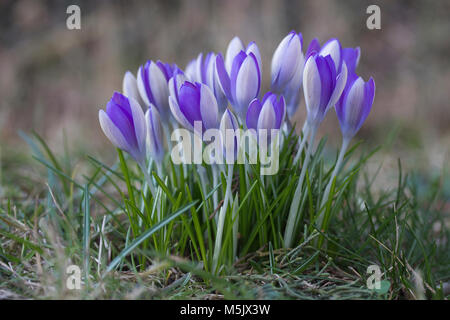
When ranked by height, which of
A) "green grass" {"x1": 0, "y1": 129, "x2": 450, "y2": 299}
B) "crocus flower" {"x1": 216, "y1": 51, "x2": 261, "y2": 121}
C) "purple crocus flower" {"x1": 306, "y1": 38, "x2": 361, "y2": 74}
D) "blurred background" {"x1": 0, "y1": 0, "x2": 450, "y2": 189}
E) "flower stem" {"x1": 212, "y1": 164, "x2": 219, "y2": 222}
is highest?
"blurred background" {"x1": 0, "y1": 0, "x2": 450, "y2": 189}

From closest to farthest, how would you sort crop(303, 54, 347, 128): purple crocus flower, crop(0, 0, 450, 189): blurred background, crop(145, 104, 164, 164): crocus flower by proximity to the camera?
crop(303, 54, 347, 128): purple crocus flower < crop(145, 104, 164, 164): crocus flower < crop(0, 0, 450, 189): blurred background

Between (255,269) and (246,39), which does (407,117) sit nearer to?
(246,39)

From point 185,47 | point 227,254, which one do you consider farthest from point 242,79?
point 185,47

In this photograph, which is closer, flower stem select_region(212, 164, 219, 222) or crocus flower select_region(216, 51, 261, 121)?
crocus flower select_region(216, 51, 261, 121)

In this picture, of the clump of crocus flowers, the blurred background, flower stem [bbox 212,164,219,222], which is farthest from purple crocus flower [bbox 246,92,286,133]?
the blurred background

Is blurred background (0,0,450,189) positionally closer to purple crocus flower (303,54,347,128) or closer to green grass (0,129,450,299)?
green grass (0,129,450,299)

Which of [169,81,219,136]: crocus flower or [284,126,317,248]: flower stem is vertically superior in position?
[169,81,219,136]: crocus flower

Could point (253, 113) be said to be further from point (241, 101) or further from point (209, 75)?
point (209, 75)
